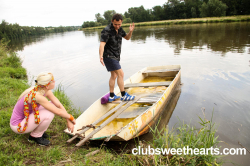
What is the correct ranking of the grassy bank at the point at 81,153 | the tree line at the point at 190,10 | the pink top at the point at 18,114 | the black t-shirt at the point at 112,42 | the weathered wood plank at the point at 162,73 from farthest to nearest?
the tree line at the point at 190,10 < the weathered wood plank at the point at 162,73 < the black t-shirt at the point at 112,42 < the pink top at the point at 18,114 < the grassy bank at the point at 81,153

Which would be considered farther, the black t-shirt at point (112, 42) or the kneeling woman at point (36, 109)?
the black t-shirt at point (112, 42)

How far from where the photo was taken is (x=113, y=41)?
4.05 metres

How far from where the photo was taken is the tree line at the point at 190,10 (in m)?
50.1

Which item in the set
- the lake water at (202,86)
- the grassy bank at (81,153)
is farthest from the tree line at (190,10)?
the grassy bank at (81,153)

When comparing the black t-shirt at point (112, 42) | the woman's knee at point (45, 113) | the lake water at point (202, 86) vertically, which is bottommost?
the lake water at point (202, 86)

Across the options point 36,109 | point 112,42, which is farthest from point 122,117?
point 36,109

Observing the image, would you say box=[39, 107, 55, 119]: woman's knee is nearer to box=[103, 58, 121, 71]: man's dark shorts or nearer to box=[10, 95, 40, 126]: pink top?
box=[10, 95, 40, 126]: pink top

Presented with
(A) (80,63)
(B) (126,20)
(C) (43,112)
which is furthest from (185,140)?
(B) (126,20)

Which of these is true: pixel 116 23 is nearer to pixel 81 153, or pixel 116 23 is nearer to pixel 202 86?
pixel 81 153

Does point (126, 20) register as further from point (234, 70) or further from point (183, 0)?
point (234, 70)

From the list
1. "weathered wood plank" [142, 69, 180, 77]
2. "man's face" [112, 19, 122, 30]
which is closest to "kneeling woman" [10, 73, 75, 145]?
"man's face" [112, 19, 122, 30]

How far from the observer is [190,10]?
70188 mm

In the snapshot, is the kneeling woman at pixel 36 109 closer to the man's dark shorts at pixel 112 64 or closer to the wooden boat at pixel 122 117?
the wooden boat at pixel 122 117

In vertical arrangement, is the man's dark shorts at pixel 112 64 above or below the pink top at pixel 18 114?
above
